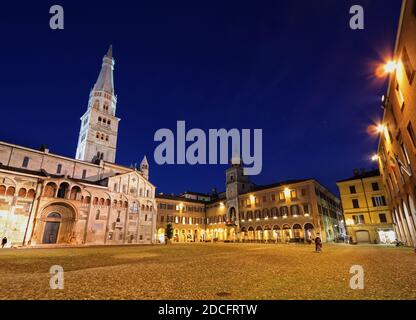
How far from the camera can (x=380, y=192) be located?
125 ft

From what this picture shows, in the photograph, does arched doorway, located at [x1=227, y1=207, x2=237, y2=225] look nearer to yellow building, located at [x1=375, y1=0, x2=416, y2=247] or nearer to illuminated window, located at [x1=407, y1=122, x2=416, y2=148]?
yellow building, located at [x1=375, y1=0, x2=416, y2=247]

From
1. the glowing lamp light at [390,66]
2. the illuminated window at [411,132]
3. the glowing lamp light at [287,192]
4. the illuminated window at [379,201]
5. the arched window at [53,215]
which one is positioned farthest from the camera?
the glowing lamp light at [287,192]

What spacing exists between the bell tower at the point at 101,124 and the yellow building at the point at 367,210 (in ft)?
178

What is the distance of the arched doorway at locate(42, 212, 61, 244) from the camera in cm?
3438

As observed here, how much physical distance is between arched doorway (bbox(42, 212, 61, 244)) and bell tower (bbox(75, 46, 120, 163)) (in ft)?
55.9

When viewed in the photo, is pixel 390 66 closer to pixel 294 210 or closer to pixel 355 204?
pixel 355 204

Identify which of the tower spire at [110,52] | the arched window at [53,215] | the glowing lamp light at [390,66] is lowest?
the arched window at [53,215]

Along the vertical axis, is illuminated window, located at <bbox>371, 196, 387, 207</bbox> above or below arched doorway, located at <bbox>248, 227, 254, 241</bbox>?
above

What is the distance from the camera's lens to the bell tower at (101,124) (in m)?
54.3

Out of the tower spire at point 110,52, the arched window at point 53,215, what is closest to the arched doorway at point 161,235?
→ the arched window at point 53,215

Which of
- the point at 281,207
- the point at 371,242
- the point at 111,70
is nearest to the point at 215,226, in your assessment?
the point at 281,207

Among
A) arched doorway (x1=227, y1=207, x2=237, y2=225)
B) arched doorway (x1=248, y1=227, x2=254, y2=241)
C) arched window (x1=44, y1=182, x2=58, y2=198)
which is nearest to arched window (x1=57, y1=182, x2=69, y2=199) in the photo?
arched window (x1=44, y1=182, x2=58, y2=198)

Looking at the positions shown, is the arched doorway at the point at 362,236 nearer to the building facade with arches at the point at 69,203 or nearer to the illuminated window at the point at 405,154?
the illuminated window at the point at 405,154
